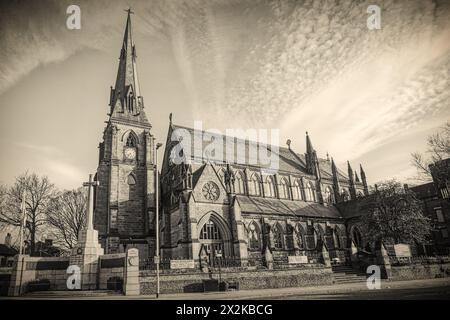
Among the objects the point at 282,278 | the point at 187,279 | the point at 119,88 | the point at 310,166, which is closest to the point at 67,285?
the point at 187,279

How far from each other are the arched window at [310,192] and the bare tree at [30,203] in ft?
115

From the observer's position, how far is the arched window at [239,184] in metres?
38.4

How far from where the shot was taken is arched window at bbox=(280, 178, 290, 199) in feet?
138

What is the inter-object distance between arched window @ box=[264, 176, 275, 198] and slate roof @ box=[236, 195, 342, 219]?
3.32 feet

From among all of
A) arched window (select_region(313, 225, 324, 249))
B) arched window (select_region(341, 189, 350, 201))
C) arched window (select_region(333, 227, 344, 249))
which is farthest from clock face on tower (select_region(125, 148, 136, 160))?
arched window (select_region(341, 189, 350, 201))

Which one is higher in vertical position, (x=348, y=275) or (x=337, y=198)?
(x=337, y=198)

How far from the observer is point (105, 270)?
21641 millimetres

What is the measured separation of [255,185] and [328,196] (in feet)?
46.2

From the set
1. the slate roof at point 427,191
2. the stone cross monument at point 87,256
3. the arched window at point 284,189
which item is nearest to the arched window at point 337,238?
the arched window at point 284,189

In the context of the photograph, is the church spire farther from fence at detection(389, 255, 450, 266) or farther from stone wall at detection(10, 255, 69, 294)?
stone wall at detection(10, 255, 69, 294)

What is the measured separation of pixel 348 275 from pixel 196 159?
20.1 m

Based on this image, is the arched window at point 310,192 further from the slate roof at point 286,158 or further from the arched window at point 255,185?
the arched window at point 255,185
